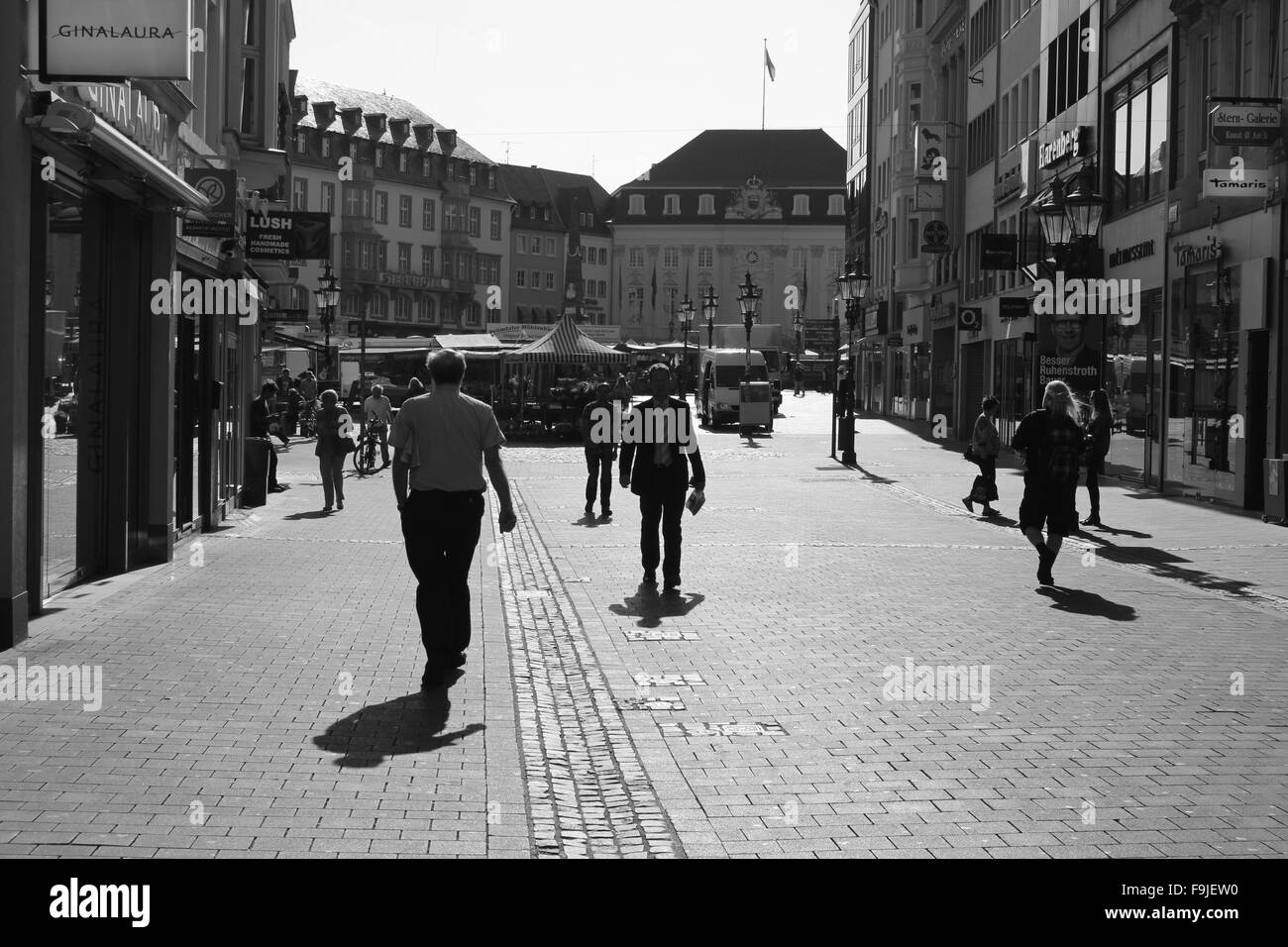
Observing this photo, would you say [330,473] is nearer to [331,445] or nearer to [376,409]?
[331,445]

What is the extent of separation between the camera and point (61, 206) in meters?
11.9

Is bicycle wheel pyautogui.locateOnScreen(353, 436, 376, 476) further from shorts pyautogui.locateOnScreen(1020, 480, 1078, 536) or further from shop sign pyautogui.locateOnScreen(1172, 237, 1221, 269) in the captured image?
shorts pyautogui.locateOnScreen(1020, 480, 1078, 536)

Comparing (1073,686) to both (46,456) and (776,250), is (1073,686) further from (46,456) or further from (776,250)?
(776,250)

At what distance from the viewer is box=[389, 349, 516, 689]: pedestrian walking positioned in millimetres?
9289

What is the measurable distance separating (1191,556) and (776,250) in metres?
119

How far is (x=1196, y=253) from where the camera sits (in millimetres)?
24906

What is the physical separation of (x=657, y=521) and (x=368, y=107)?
9110cm

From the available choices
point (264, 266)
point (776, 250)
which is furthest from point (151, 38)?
point (776, 250)

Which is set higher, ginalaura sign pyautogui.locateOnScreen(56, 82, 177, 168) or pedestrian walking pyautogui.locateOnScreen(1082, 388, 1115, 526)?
ginalaura sign pyautogui.locateOnScreen(56, 82, 177, 168)

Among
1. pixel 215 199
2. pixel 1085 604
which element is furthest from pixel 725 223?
pixel 1085 604

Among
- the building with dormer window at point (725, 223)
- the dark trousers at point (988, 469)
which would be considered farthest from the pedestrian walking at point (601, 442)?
the building with dormer window at point (725, 223)

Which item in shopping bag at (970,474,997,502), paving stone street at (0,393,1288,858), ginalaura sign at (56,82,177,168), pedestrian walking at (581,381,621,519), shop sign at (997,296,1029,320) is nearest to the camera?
paving stone street at (0,393,1288,858)

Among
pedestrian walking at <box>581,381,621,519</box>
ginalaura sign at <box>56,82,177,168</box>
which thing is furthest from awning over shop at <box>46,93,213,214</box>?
pedestrian walking at <box>581,381,621,519</box>

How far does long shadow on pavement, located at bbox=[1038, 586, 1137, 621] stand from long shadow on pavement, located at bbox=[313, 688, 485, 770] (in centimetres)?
578
